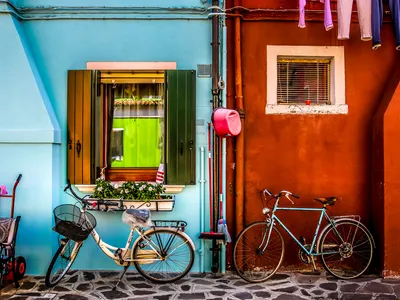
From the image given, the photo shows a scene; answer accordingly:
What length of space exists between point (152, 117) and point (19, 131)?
2032 mm

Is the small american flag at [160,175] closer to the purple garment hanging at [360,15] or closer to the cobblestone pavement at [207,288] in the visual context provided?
the cobblestone pavement at [207,288]

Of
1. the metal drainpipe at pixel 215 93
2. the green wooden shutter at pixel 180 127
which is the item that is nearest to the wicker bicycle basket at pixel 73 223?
the green wooden shutter at pixel 180 127

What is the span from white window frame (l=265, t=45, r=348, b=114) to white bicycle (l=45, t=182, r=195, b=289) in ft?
8.05

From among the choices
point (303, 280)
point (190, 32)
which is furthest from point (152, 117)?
point (303, 280)

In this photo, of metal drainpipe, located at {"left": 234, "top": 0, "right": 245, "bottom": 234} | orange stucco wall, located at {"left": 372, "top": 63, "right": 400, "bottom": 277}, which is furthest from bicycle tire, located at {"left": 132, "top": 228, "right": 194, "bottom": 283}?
orange stucco wall, located at {"left": 372, "top": 63, "right": 400, "bottom": 277}

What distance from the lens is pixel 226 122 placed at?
5551 mm

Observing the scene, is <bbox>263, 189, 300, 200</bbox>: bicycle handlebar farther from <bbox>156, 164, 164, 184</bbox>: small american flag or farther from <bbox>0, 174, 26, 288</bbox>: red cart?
<bbox>0, 174, 26, 288</bbox>: red cart

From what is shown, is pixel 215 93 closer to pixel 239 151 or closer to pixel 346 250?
pixel 239 151

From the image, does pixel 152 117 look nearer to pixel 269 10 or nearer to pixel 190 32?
pixel 190 32

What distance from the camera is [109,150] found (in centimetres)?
634

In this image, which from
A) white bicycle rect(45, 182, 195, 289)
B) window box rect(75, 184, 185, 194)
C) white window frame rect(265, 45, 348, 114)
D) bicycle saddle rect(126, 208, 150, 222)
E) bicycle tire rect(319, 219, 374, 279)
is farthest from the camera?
white window frame rect(265, 45, 348, 114)

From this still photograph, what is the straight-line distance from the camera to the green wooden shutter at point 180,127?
606 cm

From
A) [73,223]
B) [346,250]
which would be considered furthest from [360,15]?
[73,223]

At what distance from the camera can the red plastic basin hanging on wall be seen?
5570mm
